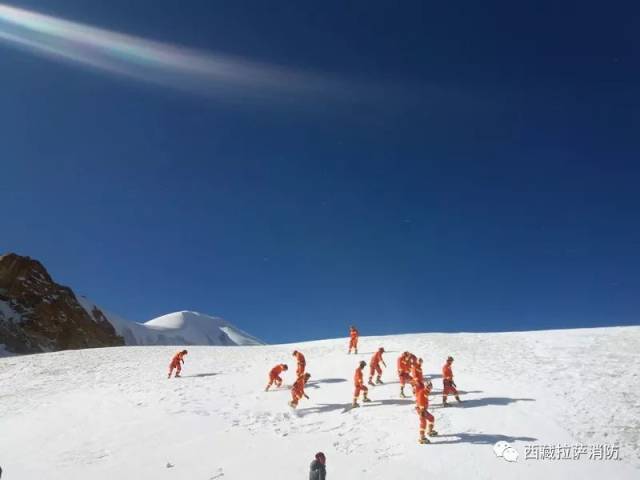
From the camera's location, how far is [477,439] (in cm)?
1280

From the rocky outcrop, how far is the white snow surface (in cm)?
6519

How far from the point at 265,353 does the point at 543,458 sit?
59.9 feet

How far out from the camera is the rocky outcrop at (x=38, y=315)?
78188 mm

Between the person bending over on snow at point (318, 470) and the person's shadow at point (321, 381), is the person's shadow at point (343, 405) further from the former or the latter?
the person bending over on snow at point (318, 470)

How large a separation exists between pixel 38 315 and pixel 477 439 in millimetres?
94274

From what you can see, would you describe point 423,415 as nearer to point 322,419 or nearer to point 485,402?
point 322,419

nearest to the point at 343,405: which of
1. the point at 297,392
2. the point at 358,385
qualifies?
the point at 358,385

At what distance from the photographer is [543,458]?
1194cm

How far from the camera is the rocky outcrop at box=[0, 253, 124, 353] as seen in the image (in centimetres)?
7819

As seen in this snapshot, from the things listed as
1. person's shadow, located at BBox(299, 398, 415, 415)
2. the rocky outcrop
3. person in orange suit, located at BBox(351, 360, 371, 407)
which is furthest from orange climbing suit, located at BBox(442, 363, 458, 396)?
the rocky outcrop

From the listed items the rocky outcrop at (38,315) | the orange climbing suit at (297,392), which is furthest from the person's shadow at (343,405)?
the rocky outcrop at (38,315)

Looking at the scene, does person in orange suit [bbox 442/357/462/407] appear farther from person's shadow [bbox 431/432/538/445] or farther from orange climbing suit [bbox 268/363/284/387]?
orange climbing suit [bbox 268/363/284/387]

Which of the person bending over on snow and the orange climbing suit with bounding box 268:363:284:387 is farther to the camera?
the orange climbing suit with bounding box 268:363:284:387

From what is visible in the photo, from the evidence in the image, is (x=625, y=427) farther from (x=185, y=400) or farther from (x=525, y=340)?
(x=185, y=400)
